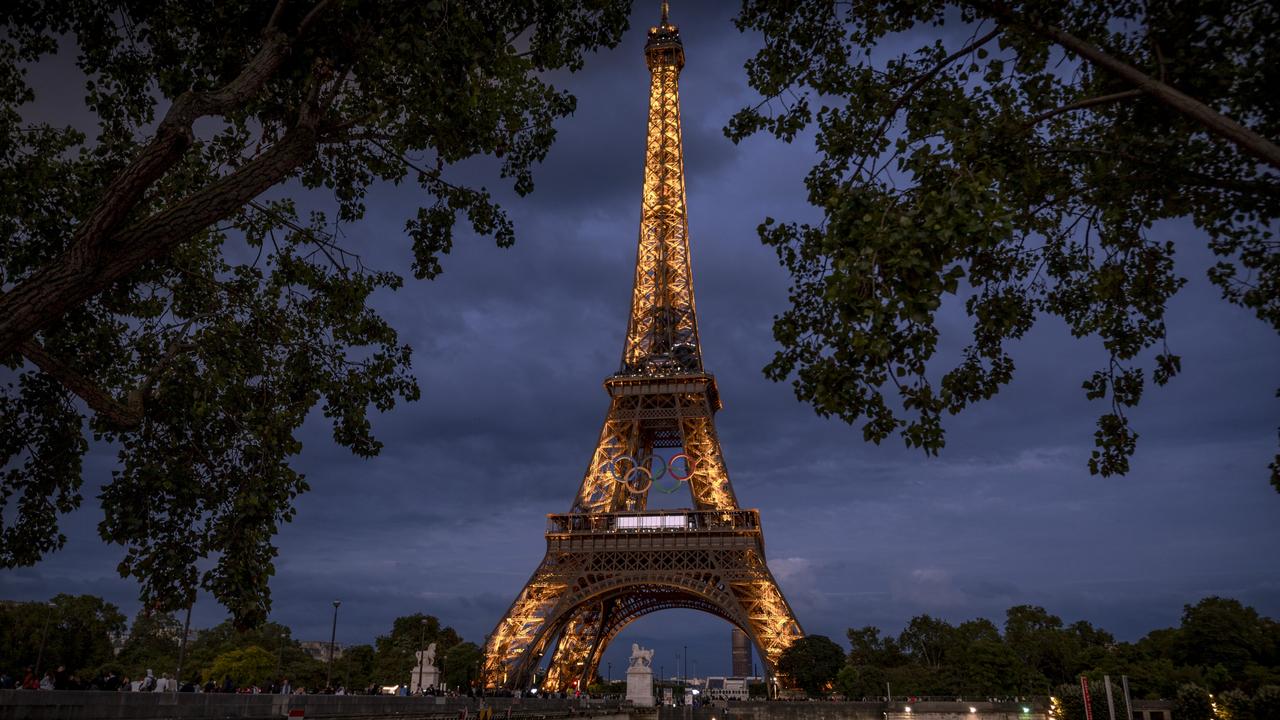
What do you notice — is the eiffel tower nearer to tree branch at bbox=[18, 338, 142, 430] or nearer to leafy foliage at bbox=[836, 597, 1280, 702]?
leafy foliage at bbox=[836, 597, 1280, 702]

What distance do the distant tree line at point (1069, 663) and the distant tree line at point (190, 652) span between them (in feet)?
94.3

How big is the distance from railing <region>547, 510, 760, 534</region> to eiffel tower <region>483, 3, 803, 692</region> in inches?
3.5

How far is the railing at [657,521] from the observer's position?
5059 centimetres

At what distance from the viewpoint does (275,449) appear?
1025 cm

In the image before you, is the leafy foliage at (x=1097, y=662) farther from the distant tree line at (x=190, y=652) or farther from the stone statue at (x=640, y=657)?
the distant tree line at (x=190, y=652)

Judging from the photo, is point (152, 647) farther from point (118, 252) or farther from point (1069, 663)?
point (118, 252)

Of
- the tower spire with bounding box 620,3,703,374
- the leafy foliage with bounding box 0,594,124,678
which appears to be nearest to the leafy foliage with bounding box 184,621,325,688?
the leafy foliage with bounding box 0,594,124,678

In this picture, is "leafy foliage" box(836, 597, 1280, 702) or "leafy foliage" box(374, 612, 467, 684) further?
"leafy foliage" box(374, 612, 467, 684)

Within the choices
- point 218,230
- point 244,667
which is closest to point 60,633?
point 244,667

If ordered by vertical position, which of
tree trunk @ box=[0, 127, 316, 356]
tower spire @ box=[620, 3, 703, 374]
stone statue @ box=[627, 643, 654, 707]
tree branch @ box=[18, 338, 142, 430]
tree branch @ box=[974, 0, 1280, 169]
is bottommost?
stone statue @ box=[627, 643, 654, 707]

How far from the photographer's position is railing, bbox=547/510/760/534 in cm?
5059

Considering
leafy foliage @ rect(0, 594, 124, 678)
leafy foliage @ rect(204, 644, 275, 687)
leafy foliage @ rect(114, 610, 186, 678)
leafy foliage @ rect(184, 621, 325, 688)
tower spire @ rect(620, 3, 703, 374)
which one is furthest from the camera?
leafy foliage @ rect(114, 610, 186, 678)


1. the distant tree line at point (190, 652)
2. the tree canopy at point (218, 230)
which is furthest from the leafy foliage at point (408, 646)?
the tree canopy at point (218, 230)

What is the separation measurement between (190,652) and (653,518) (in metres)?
57.0
